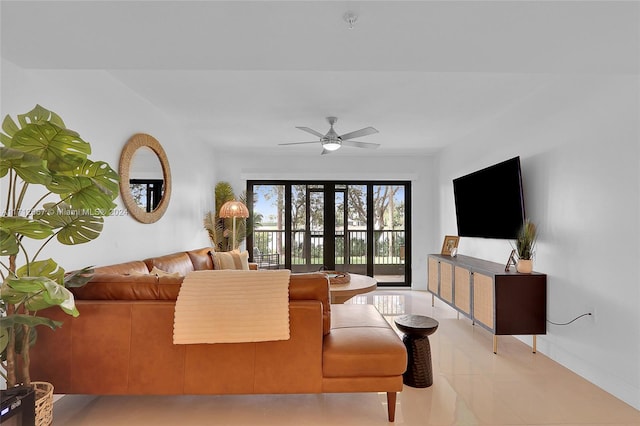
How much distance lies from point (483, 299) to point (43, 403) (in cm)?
339

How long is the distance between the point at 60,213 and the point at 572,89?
→ 384cm

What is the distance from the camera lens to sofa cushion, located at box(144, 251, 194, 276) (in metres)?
3.57

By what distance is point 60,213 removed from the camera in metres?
1.96

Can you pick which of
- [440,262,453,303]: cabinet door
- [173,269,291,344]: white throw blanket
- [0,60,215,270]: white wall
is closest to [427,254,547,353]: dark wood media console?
[440,262,453,303]: cabinet door

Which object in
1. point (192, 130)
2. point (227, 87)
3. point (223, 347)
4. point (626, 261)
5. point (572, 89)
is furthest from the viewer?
point (192, 130)

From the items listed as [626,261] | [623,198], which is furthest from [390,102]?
[626,261]

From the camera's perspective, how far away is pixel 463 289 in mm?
3996

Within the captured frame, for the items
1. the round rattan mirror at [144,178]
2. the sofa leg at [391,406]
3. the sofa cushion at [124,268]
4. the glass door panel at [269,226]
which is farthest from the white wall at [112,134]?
the sofa leg at [391,406]

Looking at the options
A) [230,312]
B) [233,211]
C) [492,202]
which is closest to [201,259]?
[233,211]

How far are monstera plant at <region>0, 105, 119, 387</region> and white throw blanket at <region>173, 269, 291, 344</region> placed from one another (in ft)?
1.78

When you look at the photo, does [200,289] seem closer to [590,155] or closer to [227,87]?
[227,87]

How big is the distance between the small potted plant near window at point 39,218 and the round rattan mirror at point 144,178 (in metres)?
1.48

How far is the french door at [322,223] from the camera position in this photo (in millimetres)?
6645

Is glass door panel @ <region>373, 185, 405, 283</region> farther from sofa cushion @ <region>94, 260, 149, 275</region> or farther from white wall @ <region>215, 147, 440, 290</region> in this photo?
sofa cushion @ <region>94, 260, 149, 275</region>
